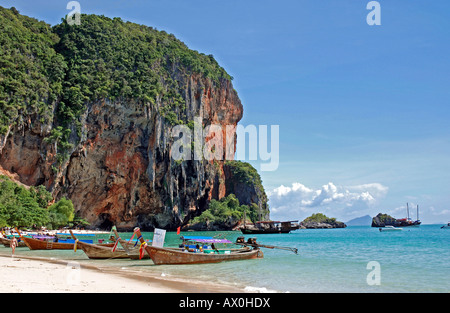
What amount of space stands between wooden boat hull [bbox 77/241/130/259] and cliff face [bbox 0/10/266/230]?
3074cm

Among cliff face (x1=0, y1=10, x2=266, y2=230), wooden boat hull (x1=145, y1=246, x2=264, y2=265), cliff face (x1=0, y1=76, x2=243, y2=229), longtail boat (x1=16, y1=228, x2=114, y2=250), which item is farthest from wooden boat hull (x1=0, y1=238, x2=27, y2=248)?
cliff face (x1=0, y1=76, x2=243, y2=229)

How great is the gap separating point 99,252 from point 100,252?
59 millimetres

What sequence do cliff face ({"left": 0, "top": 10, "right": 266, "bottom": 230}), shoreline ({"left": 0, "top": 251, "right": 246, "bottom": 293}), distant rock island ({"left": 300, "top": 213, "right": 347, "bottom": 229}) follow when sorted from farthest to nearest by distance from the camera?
1. distant rock island ({"left": 300, "top": 213, "right": 347, "bottom": 229})
2. cliff face ({"left": 0, "top": 10, "right": 266, "bottom": 230})
3. shoreline ({"left": 0, "top": 251, "right": 246, "bottom": 293})

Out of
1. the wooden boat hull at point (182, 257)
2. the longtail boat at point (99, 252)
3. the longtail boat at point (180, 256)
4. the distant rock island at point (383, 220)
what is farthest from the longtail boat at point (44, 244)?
the distant rock island at point (383, 220)

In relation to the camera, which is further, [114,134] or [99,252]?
[114,134]

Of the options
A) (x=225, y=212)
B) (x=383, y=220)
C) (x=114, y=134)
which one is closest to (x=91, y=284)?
(x=114, y=134)

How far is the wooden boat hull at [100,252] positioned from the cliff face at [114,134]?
1210 inches

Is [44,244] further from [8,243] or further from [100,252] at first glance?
[100,252]

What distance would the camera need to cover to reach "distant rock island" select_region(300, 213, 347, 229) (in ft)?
431

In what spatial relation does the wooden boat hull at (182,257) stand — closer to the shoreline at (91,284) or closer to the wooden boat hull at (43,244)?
the shoreline at (91,284)

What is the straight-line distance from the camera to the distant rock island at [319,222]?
131 m

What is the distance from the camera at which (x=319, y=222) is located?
135 m

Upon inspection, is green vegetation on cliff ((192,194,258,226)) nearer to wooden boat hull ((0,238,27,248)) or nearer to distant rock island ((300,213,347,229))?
distant rock island ((300,213,347,229))
